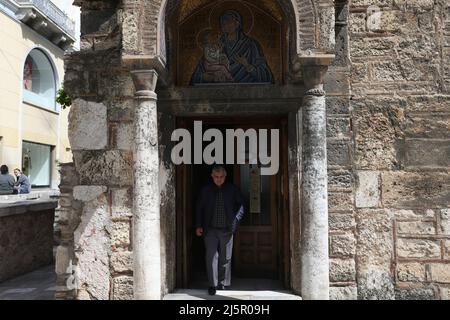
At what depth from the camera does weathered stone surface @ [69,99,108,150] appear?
425 cm

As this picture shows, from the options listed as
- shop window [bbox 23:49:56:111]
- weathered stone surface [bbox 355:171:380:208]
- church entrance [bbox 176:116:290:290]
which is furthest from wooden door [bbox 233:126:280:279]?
shop window [bbox 23:49:56:111]

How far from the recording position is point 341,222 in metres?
4.01

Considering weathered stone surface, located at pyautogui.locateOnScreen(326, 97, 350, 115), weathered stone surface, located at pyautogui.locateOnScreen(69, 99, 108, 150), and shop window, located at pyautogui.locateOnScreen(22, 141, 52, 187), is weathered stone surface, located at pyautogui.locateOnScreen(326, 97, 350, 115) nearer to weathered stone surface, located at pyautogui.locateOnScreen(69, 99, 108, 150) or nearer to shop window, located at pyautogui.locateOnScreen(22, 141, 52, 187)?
weathered stone surface, located at pyautogui.locateOnScreen(69, 99, 108, 150)

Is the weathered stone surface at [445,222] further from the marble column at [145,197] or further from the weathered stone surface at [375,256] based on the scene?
the marble column at [145,197]

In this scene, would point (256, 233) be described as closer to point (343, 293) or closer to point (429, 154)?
point (343, 293)

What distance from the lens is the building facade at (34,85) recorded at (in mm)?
13273

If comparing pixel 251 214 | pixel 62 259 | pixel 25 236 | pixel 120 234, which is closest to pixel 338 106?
pixel 251 214

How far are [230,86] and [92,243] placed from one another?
2226mm

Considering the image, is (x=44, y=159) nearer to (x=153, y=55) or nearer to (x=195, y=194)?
(x=195, y=194)

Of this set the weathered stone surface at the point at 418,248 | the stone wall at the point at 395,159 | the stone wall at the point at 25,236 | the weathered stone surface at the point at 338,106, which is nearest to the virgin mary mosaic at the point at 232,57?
the weathered stone surface at the point at 338,106

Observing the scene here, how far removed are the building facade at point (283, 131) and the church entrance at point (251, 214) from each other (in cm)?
6

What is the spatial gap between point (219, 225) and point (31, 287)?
103 inches

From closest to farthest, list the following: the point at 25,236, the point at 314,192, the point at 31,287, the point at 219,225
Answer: the point at 314,192, the point at 219,225, the point at 31,287, the point at 25,236
